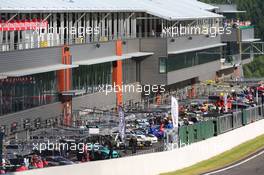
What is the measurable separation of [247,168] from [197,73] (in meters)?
49.4

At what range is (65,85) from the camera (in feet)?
213

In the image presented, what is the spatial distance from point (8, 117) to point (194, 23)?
4820cm

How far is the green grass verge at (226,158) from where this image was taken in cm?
4659

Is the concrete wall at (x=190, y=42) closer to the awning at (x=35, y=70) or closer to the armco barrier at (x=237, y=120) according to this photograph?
the armco barrier at (x=237, y=120)

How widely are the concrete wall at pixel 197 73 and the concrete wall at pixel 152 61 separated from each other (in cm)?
181

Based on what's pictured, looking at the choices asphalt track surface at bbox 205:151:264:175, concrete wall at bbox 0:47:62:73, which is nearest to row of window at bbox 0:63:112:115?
concrete wall at bbox 0:47:62:73

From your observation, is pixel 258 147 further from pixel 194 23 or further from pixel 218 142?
pixel 194 23

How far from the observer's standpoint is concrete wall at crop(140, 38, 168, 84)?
269 ft

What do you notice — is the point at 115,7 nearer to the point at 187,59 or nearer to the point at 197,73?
the point at 187,59

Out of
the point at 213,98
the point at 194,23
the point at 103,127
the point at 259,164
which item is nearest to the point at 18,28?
the point at 103,127

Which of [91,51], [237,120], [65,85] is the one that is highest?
[91,51]

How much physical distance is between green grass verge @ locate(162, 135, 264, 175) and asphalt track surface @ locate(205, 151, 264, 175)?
70cm

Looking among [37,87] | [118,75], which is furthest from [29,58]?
[118,75]

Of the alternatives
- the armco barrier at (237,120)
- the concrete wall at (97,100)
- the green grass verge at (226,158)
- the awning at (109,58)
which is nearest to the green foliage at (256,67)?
the awning at (109,58)
